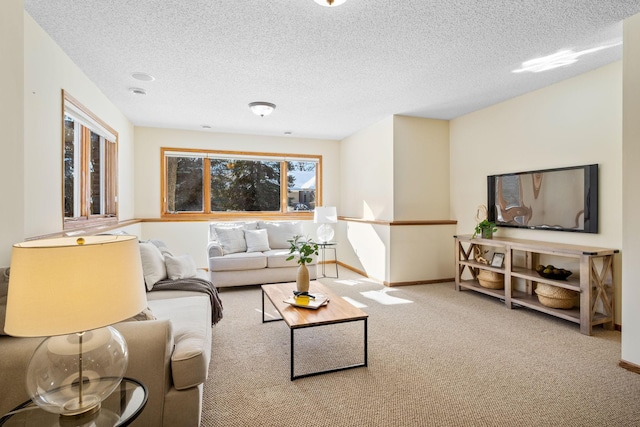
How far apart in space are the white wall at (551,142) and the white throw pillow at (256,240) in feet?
9.76

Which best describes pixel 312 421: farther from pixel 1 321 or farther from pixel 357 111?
pixel 357 111

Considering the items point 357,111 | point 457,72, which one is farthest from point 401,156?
point 457,72

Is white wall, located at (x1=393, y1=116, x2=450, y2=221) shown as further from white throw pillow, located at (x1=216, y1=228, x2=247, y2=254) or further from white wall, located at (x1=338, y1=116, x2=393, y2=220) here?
white throw pillow, located at (x1=216, y1=228, x2=247, y2=254)

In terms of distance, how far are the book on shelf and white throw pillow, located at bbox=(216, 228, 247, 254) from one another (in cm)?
231

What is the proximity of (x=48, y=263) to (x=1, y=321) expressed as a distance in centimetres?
84

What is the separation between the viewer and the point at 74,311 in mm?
941

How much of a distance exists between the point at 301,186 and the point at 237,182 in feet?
4.08

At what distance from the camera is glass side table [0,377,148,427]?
105 cm

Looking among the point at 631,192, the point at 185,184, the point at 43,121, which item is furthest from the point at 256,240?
the point at 631,192

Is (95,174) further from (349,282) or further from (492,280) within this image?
(492,280)

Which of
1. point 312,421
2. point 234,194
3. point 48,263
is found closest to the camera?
point 48,263

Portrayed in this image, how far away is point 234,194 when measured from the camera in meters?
6.09

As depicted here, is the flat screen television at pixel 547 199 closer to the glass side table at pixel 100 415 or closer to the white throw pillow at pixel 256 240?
the white throw pillow at pixel 256 240

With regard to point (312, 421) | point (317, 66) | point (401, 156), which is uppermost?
point (317, 66)
